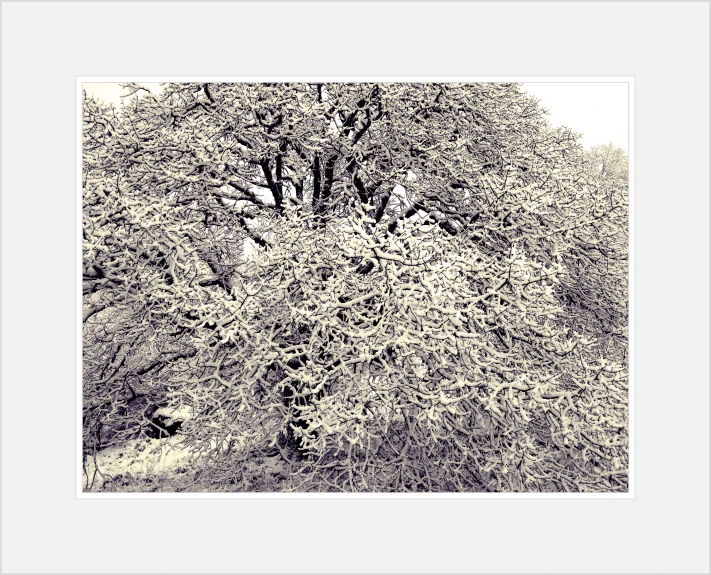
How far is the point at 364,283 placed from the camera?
22.0 feet

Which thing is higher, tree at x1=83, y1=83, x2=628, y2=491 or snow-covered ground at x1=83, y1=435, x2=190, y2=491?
tree at x1=83, y1=83, x2=628, y2=491

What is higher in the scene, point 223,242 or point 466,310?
point 223,242

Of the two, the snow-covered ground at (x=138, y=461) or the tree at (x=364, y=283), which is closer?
the tree at (x=364, y=283)

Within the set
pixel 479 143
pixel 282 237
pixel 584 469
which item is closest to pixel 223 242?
pixel 282 237

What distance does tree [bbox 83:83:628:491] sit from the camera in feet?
21.3

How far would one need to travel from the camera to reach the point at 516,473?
22.5ft

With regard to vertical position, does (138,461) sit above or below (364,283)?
below

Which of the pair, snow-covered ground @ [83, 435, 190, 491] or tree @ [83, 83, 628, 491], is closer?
tree @ [83, 83, 628, 491]

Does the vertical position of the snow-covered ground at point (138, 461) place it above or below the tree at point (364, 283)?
below

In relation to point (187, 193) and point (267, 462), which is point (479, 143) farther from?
point (267, 462)

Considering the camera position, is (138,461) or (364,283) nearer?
(364,283)

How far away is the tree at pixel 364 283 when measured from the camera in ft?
21.3
